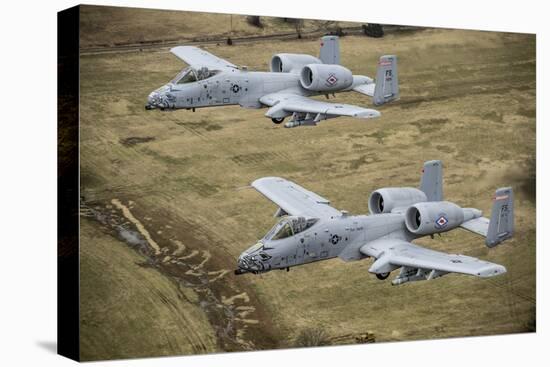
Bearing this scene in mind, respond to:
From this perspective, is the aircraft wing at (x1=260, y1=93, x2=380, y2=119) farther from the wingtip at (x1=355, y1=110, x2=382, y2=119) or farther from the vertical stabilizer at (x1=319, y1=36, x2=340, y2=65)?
the vertical stabilizer at (x1=319, y1=36, x2=340, y2=65)

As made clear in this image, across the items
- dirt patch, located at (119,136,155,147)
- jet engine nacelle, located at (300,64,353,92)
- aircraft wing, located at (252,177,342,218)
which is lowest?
aircraft wing, located at (252,177,342,218)

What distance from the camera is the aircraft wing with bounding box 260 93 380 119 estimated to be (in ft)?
61.0

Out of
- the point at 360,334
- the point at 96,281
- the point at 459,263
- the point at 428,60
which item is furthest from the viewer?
the point at 428,60

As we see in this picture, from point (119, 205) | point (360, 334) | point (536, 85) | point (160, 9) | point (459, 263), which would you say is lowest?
point (360, 334)

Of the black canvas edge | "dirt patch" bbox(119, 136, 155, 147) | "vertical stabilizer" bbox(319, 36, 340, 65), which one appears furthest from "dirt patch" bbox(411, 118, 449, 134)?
the black canvas edge

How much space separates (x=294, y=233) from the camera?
17828 mm

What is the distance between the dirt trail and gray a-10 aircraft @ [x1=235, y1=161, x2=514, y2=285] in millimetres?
521

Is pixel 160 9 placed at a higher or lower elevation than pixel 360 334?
higher

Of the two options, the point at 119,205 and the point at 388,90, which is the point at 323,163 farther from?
the point at 119,205

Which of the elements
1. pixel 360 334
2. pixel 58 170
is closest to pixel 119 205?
pixel 58 170

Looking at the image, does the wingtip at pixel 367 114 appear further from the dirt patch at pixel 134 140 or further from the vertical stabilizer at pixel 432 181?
the dirt patch at pixel 134 140

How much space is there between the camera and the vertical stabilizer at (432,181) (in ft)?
64.9

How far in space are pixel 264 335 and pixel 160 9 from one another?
20.0 ft

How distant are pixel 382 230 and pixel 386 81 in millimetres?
3002
